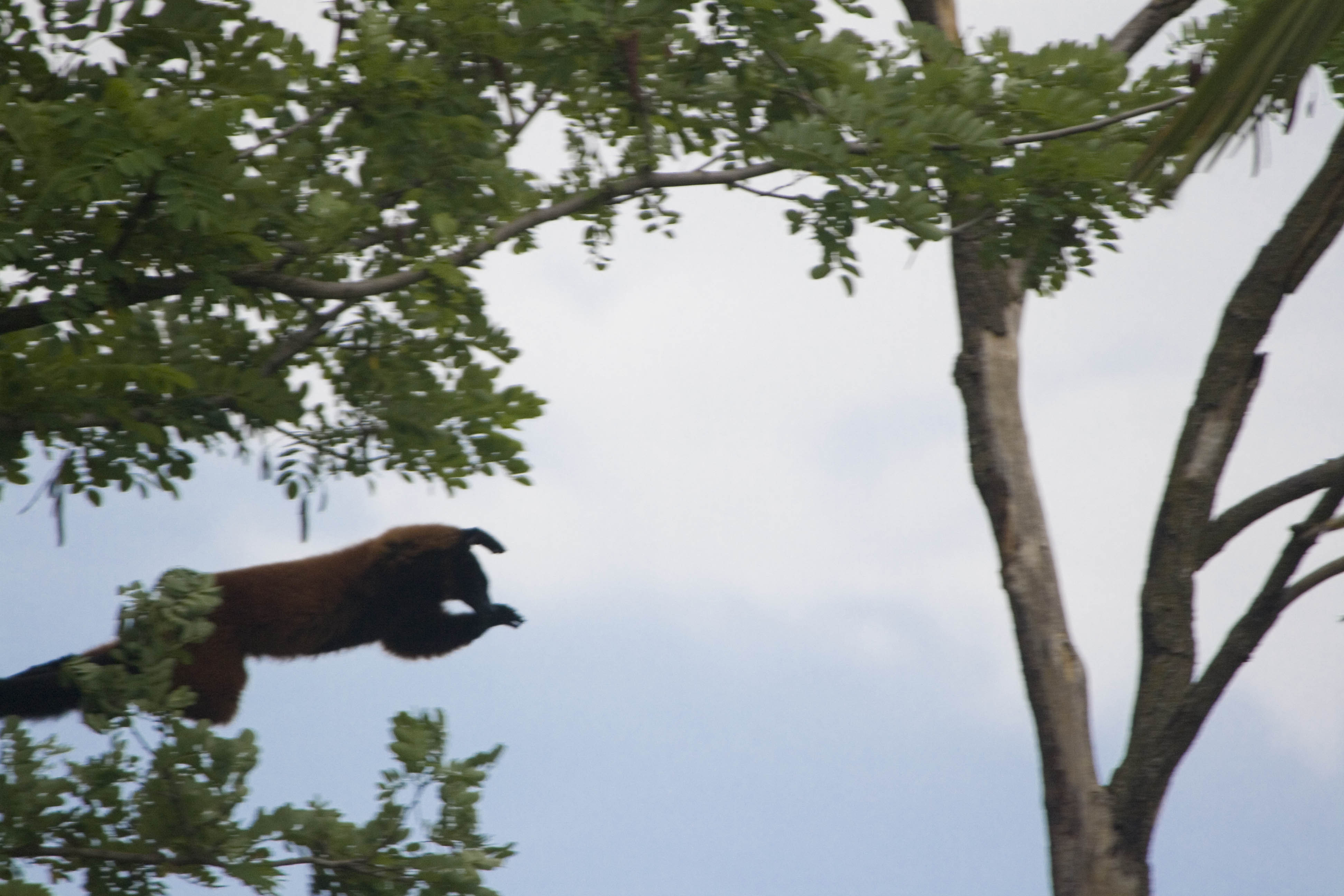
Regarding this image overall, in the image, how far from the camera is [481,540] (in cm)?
621

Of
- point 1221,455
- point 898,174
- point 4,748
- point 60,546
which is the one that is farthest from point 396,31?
point 1221,455

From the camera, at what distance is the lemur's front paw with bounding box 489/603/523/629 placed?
6375 millimetres

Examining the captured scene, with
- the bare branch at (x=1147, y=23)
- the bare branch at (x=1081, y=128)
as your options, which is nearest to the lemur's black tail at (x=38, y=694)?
the bare branch at (x=1081, y=128)

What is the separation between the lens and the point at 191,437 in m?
5.40

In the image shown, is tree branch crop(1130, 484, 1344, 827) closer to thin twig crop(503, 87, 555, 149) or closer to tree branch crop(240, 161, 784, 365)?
tree branch crop(240, 161, 784, 365)

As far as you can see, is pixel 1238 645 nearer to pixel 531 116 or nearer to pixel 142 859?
pixel 531 116

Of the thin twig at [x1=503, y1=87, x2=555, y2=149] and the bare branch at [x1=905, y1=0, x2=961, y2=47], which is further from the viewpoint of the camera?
the bare branch at [x1=905, y1=0, x2=961, y2=47]

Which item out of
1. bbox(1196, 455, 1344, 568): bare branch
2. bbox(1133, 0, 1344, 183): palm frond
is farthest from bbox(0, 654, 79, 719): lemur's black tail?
bbox(1196, 455, 1344, 568): bare branch

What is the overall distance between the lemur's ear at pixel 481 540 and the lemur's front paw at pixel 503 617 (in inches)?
12.6

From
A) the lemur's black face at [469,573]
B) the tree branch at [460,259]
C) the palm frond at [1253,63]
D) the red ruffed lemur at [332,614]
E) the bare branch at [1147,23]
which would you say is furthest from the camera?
the bare branch at [1147,23]

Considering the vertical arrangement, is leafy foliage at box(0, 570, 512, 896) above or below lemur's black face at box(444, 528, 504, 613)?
below

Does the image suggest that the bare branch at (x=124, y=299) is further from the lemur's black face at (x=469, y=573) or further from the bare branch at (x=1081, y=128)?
the bare branch at (x=1081, y=128)

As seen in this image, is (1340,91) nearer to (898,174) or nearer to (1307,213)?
(1307,213)

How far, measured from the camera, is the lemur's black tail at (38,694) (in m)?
5.86
